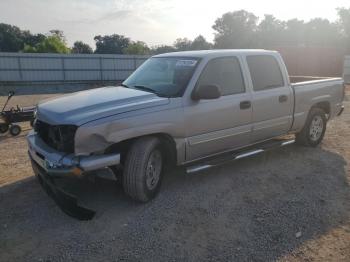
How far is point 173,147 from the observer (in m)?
4.73

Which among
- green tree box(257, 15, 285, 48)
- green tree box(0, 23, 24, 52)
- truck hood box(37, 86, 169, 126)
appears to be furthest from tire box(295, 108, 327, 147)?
green tree box(0, 23, 24, 52)

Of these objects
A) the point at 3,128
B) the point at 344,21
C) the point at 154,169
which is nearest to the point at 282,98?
the point at 154,169

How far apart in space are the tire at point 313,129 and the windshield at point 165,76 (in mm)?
2941

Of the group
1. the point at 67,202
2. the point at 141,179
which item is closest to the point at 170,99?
the point at 141,179

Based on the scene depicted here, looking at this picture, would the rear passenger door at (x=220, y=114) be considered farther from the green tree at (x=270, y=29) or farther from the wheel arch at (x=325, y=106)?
the green tree at (x=270, y=29)

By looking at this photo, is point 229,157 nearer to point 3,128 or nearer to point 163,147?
point 163,147

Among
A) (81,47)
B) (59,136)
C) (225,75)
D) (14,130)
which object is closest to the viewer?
(59,136)

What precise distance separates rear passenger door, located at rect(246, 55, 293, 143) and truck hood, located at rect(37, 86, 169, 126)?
5.81 feet

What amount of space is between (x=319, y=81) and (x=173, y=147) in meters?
3.69

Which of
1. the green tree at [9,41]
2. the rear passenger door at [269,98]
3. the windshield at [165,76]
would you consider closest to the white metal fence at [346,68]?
the rear passenger door at [269,98]

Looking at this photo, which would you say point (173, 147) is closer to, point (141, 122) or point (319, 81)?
point (141, 122)

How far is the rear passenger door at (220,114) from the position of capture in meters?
4.87

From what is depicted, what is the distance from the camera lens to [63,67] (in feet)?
91.8

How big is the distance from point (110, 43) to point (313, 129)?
9189 cm
